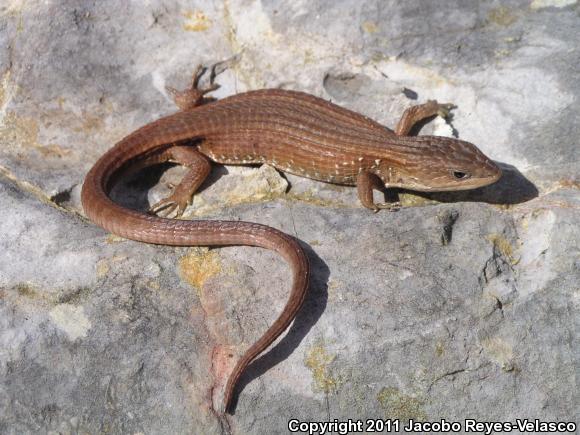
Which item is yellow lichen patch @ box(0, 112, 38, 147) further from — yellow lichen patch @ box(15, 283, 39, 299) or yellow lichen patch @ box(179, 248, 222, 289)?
yellow lichen patch @ box(179, 248, 222, 289)

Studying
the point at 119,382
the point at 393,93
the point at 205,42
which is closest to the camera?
the point at 119,382

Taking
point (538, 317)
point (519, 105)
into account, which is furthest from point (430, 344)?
point (519, 105)

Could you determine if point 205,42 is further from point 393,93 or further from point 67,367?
point 67,367

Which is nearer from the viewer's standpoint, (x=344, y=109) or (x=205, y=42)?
Result: (x=344, y=109)

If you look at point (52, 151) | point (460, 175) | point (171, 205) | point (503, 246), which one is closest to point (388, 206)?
point (460, 175)

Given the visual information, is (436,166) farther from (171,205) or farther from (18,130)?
(18,130)

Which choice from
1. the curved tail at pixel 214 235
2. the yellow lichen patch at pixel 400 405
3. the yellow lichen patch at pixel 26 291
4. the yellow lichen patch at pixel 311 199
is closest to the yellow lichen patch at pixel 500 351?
the yellow lichen patch at pixel 400 405

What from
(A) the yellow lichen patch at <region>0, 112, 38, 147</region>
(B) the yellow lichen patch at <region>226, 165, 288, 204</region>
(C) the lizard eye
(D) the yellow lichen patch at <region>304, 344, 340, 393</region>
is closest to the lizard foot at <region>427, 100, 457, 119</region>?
(C) the lizard eye

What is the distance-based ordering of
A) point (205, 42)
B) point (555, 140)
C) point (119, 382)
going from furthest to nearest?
1. point (205, 42)
2. point (555, 140)
3. point (119, 382)
